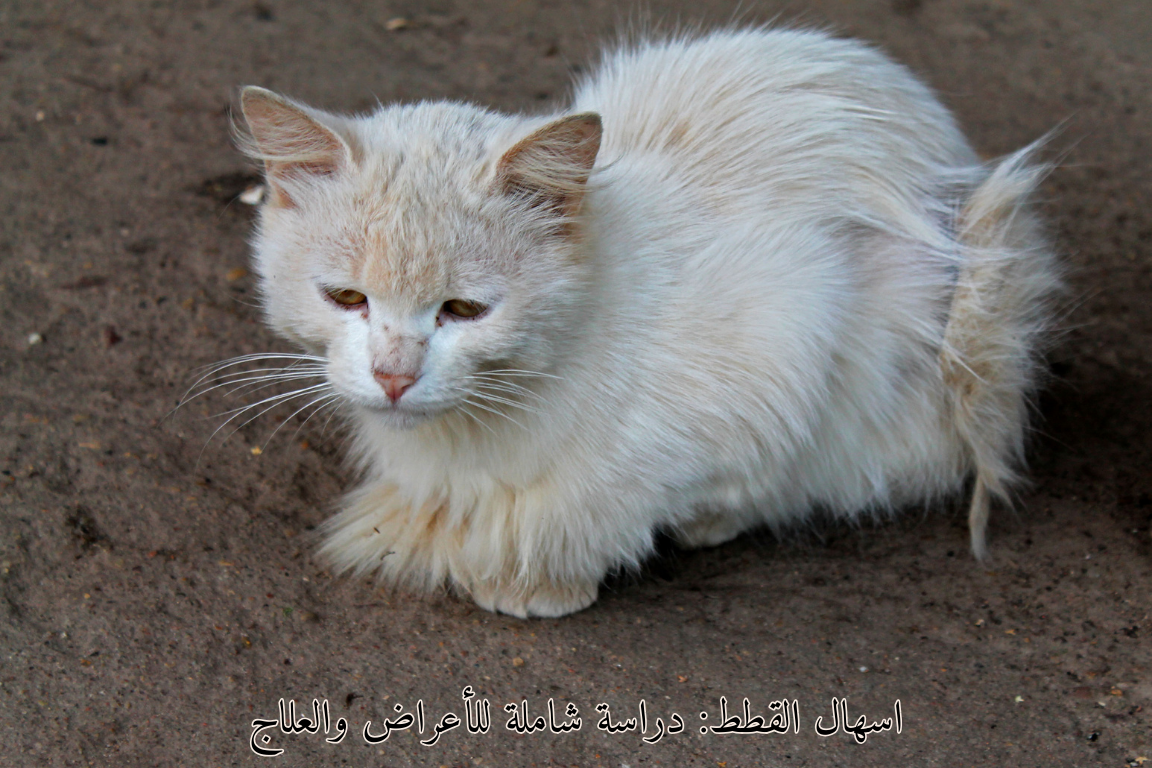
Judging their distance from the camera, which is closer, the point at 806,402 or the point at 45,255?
the point at 806,402

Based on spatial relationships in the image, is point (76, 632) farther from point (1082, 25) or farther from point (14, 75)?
point (1082, 25)

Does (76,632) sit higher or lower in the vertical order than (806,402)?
lower

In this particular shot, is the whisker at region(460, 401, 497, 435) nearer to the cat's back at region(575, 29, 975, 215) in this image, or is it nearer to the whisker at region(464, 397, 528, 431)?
the whisker at region(464, 397, 528, 431)

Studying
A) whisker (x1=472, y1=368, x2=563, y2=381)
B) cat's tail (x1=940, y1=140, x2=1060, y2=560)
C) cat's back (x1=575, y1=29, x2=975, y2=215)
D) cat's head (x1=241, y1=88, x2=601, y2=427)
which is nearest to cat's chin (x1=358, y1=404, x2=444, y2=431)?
cat's head (x1=241, y1=88, x2=601, y2=427)

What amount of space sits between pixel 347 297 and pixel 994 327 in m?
1.60

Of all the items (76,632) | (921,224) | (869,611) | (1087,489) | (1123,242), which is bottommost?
(76,632)

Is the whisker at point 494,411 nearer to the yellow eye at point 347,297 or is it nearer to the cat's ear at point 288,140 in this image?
the yellow eye at point 347,297

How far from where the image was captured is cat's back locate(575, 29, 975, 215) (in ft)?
7.97

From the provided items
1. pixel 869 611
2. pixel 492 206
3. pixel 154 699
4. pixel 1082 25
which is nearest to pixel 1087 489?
pixel 869 611

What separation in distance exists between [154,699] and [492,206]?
122cm

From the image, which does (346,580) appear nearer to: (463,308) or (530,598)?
(530,598)

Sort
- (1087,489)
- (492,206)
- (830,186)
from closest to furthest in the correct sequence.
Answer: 1. (492,206)
2. (830,186)
3. (1087,489)

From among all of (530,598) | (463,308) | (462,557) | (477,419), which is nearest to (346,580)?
(462,557)

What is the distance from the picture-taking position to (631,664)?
7.36ft
